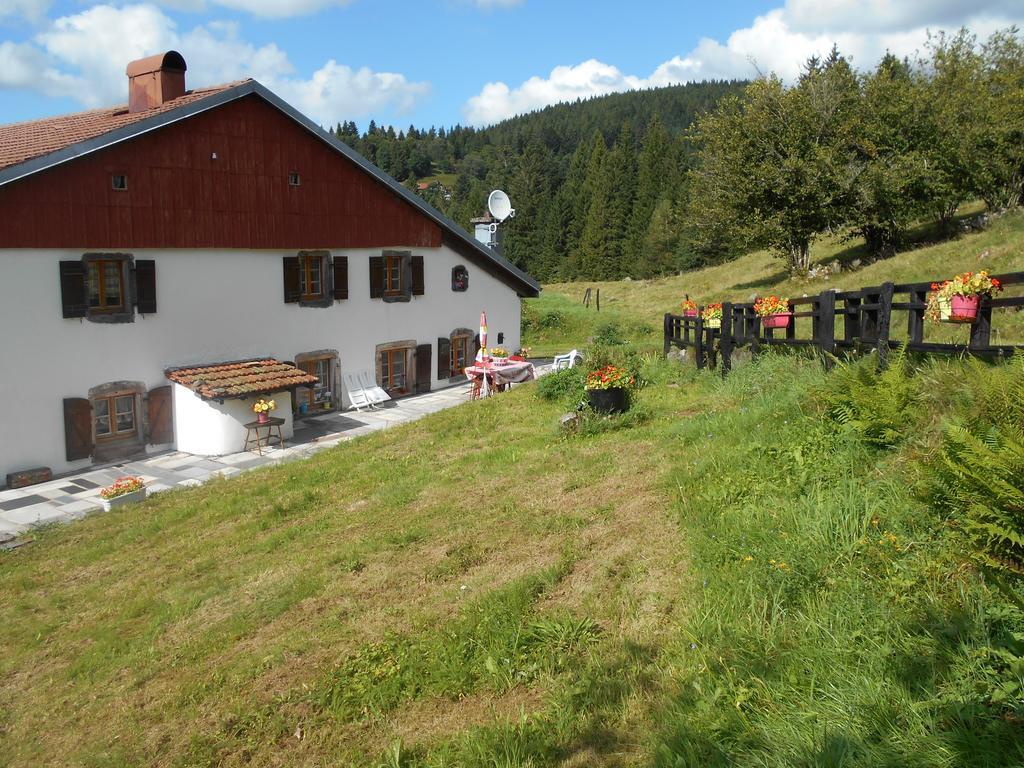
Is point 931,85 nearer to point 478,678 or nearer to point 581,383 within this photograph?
point 581,383

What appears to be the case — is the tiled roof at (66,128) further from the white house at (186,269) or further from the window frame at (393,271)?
the window frame at (393,271)

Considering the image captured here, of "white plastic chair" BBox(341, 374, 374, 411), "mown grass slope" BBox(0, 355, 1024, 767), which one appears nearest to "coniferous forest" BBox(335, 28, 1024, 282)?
"white plastic chair" BBox(341, 374, 374, 411)

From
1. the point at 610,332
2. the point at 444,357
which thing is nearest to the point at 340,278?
the point at 444,357

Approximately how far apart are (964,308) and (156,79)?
1774 cm

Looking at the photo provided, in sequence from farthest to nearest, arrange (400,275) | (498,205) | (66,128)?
(498,205) → (400,275) → (66,128)

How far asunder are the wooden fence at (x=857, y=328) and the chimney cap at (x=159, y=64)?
13.5m

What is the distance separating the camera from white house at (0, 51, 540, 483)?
13703 millimetres

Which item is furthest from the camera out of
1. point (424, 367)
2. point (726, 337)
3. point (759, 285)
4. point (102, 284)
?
point (759, 285)

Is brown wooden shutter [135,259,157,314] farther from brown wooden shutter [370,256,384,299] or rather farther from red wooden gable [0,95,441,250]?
brown wooden shutter [370,256,384,299]

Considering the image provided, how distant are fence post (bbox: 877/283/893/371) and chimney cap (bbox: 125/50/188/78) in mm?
16750

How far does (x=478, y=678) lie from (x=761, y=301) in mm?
7046

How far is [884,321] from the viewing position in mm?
7656

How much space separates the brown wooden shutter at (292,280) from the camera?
18.0m

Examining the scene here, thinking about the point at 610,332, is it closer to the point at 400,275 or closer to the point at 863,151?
the point at 400,275
